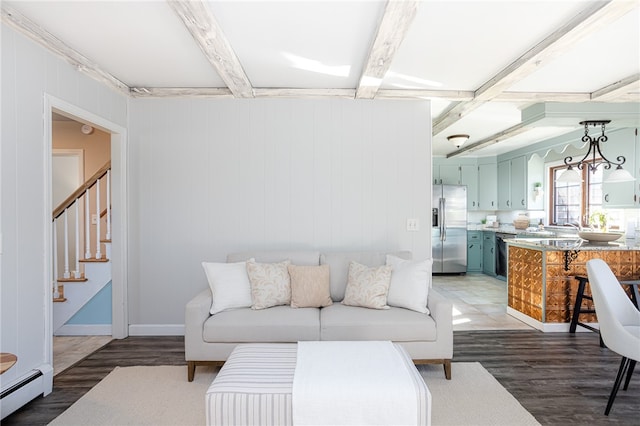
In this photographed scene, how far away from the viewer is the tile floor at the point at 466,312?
3.40 metres

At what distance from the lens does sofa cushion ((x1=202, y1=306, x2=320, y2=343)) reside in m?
2.77

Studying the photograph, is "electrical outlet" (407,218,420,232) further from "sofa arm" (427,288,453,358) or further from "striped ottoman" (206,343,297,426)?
"striped ottoman" (206,343,297,426)

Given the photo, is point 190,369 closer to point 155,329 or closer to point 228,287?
point 228,287

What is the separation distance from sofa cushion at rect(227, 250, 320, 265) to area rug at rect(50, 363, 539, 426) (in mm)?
969

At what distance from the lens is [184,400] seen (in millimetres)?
2492

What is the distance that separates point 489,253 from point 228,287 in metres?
5.75

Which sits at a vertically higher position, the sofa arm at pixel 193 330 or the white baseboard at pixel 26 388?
the sofa arm at pixel 193 330

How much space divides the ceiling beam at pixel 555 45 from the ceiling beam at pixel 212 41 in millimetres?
2227

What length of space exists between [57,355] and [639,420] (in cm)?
435

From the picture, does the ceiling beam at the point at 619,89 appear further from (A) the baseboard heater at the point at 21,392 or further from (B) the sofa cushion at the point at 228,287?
(A) the baseboard heater at the point at 21,392

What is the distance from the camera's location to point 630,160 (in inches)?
177

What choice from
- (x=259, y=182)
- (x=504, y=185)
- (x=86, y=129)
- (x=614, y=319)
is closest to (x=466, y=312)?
(x=614, y=319)

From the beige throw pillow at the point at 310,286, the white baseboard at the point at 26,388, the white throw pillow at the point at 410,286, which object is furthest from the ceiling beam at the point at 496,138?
the white baseboard at the point at 26,388

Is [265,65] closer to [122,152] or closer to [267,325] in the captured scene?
[122,152]
